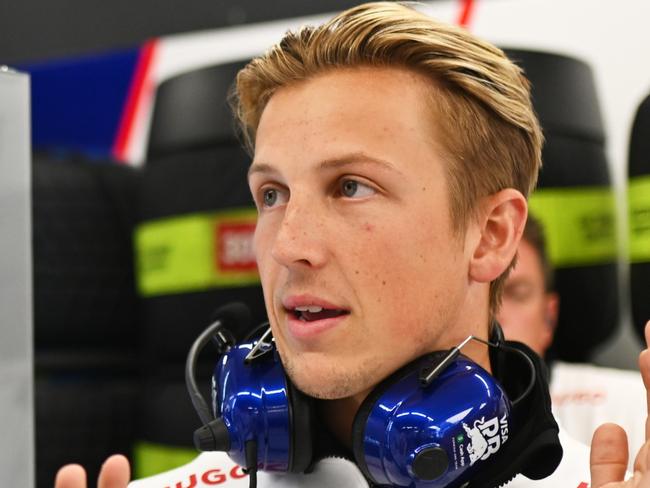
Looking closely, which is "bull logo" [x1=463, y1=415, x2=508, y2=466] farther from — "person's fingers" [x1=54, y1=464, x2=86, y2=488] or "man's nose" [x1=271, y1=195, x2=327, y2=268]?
"person's fingers" [x1=54, y1=464, x2=86, y2=488]

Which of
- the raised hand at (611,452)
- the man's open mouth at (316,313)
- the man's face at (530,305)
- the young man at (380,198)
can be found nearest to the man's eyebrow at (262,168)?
the young man at (380,198)

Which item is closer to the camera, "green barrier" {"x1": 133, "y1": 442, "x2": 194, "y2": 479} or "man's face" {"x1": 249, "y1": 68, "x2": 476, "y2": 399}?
"man's face" {"x1": 249, "y1": 68, "x2": 476, "y2": 399}

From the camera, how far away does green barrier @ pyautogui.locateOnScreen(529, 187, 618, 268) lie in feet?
6.25

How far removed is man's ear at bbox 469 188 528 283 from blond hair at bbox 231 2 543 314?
1cm

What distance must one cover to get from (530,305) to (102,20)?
49.6 inches

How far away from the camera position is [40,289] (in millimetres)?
2189

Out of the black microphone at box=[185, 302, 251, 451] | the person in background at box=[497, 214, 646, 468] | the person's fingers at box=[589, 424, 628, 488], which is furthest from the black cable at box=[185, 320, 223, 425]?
the person in background at box=[497, 214, 646, 468]

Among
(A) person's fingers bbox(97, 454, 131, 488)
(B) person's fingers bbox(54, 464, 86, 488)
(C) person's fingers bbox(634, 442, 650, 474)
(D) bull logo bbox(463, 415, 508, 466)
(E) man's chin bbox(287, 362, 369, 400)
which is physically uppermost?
(C) person's fingers bbox(634, 442, 650, 474)

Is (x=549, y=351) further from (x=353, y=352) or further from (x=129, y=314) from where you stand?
(x=353, y=352)

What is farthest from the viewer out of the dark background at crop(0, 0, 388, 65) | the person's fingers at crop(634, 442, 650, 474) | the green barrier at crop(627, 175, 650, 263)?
the dark background at crop(0, 0, 388, 65)

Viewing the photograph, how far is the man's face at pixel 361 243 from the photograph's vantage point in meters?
0.95

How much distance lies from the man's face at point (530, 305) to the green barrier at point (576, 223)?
49mm

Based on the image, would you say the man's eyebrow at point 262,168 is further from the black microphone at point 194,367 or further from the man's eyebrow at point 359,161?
the black microphone at point 194,367

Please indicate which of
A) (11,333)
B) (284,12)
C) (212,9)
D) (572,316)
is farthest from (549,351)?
(11,333)
